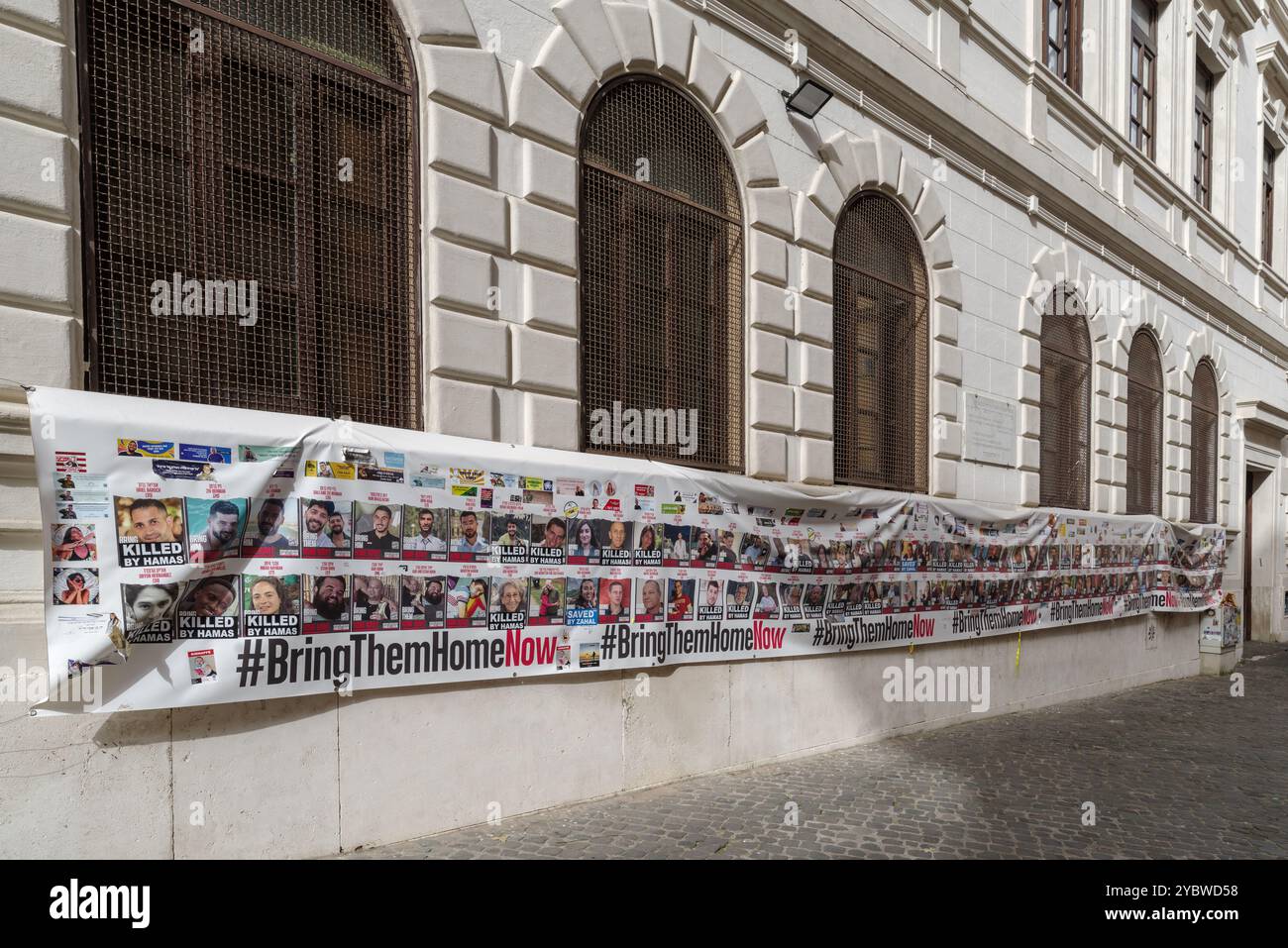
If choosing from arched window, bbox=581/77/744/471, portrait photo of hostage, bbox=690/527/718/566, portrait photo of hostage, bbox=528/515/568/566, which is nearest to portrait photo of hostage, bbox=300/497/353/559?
portrait photo of hostage, bbox=528/515/568/566

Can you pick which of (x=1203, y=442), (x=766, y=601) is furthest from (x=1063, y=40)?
(x=766, y=601)

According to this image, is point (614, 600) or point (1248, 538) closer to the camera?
point (614, 600)

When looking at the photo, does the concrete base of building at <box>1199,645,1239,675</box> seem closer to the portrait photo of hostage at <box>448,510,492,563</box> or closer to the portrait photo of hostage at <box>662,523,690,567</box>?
the portrait photo of hostage at <box>662,523,690,567</box>

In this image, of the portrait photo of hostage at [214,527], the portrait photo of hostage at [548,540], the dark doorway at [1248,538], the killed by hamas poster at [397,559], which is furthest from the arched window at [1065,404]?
the portrait photo of hostage at [214,527]

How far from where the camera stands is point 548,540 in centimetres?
534

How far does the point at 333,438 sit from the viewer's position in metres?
4.48

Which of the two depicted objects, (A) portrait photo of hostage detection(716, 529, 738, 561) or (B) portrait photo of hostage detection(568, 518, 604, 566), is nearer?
(B) portrait photo of hostage detection(568, 518, 604, 566)

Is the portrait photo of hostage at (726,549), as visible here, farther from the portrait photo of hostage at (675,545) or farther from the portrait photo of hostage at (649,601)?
the portrait photo of hostage at (649,601)

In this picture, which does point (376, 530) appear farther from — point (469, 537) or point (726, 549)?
point (726, 549)

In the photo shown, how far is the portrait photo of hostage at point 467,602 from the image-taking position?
4.92 m

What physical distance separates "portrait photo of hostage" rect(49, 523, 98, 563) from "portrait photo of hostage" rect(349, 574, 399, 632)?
115 centimetres

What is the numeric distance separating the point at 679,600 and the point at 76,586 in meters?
3.49

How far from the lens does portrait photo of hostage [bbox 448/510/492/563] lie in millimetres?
4941

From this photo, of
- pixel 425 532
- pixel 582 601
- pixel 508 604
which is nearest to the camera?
pixel 425 532
